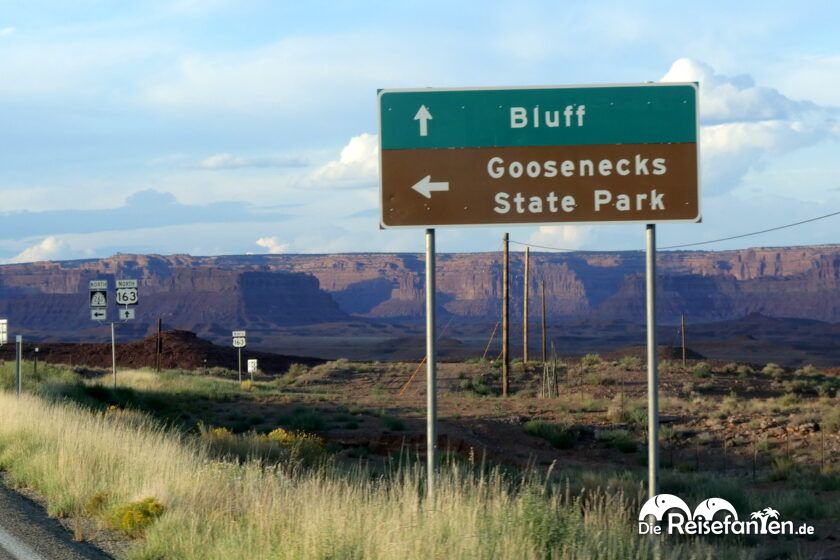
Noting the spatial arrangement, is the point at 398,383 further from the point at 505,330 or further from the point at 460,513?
the point at 460,513

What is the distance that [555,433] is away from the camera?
2738 cm

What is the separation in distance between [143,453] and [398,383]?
4476 centimetres

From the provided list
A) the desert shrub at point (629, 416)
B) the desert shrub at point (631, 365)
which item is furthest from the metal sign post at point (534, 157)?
the desert shrub at point (631, 365)

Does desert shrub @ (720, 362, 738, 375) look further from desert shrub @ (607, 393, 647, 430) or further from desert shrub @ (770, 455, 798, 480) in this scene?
desert shrub @ (770, 455, 798, 480)

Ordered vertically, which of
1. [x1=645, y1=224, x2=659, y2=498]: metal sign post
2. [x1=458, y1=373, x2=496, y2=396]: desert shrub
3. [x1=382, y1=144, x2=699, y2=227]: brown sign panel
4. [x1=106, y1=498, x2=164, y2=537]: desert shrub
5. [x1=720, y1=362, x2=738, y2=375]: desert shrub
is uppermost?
[x1=382, y1=144, x2=699, y2=227]: brown sign panel

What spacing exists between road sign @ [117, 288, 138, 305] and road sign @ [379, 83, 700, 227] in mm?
20877

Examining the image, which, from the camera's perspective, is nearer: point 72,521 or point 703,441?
point 72,521

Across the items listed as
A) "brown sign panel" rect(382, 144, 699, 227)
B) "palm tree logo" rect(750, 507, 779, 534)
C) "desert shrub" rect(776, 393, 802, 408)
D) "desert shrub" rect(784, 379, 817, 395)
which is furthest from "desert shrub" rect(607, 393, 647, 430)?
"brown sign panel" rect(382, 144, 699, 227)

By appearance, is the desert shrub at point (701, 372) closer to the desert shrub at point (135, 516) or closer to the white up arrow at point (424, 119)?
the desert shrub at point (135, 516)

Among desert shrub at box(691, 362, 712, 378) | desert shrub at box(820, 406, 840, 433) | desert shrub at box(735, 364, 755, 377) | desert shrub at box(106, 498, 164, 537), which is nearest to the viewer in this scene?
desert shrub at box(106, 498, 164, 537)

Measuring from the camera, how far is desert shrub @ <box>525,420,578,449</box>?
26.7 metres

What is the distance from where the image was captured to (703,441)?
26234 mm

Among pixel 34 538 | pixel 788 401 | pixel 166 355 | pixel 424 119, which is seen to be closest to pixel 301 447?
pixel 34 538

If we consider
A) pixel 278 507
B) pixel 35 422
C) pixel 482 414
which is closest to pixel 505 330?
pixel 482 414
